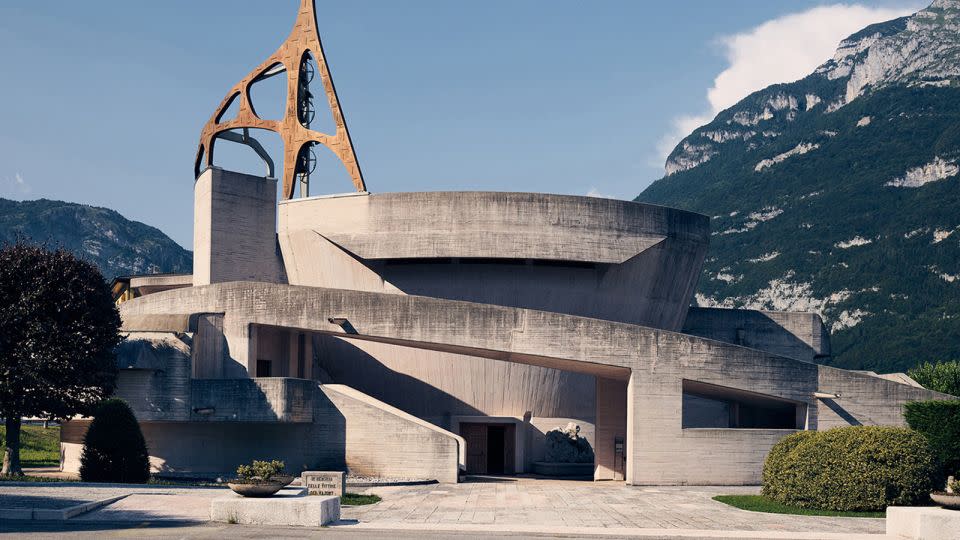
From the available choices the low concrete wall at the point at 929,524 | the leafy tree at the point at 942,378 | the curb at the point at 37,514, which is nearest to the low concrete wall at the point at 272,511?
the curb at the point at 37,514

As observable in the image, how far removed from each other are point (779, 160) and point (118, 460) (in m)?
135

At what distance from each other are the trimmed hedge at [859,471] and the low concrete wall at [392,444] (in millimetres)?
10575

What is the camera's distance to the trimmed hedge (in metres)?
26.6

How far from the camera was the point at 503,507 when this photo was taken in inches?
1057

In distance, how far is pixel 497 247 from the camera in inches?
1549

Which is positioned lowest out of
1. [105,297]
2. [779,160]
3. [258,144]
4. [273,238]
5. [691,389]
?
[691,389]

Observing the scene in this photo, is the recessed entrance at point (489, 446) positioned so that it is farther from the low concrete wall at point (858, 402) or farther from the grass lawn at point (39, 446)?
the grass lawn at point (39, 446)

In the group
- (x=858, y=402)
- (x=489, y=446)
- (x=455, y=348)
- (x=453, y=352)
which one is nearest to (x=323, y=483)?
(x=455, y=348)

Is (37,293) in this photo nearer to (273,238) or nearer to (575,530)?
(273,238)

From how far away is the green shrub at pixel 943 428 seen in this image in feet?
106

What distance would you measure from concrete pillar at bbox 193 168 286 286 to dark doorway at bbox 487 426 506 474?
11061mm

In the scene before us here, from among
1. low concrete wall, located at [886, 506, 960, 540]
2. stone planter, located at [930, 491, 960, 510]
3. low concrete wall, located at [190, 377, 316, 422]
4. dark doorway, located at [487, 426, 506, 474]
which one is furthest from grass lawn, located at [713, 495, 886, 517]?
low concrete wall, located at [190, 377, 316, 422]

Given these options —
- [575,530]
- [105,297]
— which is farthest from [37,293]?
[575,530]

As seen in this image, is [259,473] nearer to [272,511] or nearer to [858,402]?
[272,511]
